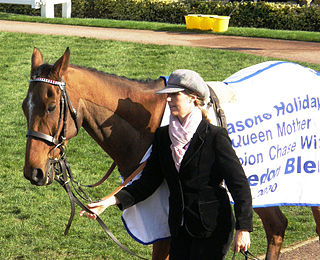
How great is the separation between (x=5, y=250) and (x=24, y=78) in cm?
708

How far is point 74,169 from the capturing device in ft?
24.8

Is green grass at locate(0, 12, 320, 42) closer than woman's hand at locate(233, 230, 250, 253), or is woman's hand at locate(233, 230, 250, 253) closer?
woman's hand at locate(233, 230, 250, 253)

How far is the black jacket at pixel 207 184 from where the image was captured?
135 inches

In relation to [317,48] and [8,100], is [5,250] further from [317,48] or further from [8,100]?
[317,48]

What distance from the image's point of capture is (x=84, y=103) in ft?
12.7

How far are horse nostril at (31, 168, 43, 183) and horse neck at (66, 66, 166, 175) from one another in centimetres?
51

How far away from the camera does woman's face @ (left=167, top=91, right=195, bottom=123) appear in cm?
341

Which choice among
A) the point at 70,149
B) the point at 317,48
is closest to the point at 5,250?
the point at 70,149

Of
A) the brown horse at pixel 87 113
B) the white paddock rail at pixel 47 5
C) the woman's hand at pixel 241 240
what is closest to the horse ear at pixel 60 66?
the brown horse at pixel 87 113

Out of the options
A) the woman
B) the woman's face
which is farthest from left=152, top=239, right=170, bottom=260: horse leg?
the woman's face

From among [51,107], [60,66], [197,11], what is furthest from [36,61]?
[197,11]

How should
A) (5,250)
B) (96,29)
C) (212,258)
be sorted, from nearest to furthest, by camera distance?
(212,258), (5,250), (96,29)

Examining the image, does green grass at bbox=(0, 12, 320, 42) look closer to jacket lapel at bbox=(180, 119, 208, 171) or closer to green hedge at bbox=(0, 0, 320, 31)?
green hedge at bbox=(0, 0, 320, 31)

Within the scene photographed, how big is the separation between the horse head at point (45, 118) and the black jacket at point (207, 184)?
69 centimetres
